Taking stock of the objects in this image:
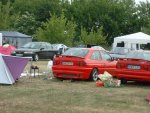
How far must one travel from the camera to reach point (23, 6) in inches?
3346

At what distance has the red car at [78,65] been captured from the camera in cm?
1734

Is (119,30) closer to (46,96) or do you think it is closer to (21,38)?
(21,38)

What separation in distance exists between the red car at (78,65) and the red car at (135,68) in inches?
47.5

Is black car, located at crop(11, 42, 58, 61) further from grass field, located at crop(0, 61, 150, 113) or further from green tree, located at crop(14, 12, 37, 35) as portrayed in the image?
green tree, located at crop(14, 12, 37, 35)

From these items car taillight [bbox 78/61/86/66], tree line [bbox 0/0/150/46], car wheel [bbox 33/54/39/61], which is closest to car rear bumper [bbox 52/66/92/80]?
car taillight [bbox 78/61/86/66]

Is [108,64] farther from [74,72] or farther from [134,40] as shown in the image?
[134,40]

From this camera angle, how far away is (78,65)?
1734 cm

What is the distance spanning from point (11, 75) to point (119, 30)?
65.6 metres

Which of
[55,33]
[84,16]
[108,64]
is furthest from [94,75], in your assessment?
[84,16]

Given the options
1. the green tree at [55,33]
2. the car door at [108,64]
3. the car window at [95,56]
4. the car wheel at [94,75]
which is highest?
the green tree at [55,33]

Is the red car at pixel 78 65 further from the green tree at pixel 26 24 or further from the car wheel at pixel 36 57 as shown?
the green tree at pixel 26 24

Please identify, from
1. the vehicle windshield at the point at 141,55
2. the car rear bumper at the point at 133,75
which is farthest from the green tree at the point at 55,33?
the car rear bumper at the point at 133,75

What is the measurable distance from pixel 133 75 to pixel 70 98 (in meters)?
4.73

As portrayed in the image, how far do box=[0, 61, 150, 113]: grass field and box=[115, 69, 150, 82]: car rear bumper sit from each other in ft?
1.09
